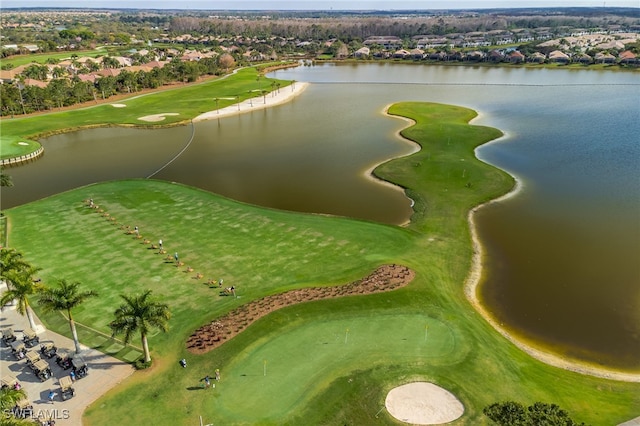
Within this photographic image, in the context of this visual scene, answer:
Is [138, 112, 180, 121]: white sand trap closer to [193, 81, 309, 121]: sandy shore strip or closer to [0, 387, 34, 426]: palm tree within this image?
[193, 81, 309, 121]: sandy shore strip

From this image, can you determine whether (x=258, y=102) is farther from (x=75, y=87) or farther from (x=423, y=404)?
(x=423, y=404)

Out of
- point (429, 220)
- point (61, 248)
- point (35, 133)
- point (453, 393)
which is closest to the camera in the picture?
point (453, 393)

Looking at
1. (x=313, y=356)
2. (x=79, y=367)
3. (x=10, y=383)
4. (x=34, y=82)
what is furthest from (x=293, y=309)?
(x=34, y=82)

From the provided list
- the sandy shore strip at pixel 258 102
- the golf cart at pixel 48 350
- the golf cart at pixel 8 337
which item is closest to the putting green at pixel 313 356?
the golf cart at pixel 48 350

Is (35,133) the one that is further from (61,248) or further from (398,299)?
(398,299)

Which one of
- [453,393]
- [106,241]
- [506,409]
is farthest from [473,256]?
[106,241]

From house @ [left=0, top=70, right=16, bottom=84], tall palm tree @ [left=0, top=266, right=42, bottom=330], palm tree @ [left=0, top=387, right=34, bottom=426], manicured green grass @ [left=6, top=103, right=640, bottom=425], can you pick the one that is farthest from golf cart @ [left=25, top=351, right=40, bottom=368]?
house @ [left=0, top=70, right=16, bottom=84]
